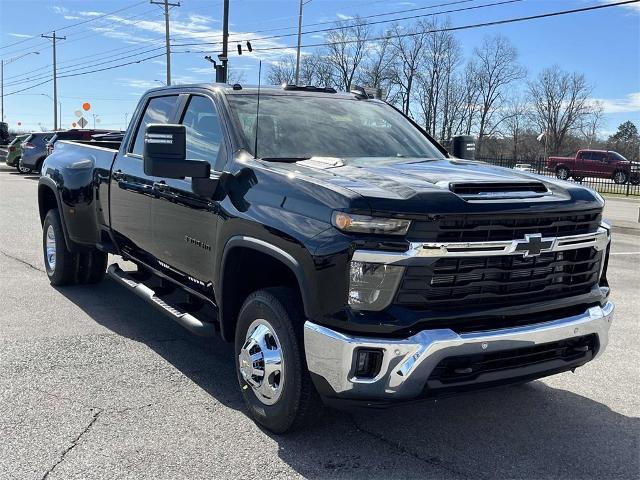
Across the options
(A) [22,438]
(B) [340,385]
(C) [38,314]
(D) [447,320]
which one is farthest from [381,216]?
(C) [38,314]

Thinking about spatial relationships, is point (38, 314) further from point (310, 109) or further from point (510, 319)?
point (510, 319)

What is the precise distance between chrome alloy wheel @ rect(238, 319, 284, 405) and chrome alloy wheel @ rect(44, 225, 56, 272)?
13.1ft

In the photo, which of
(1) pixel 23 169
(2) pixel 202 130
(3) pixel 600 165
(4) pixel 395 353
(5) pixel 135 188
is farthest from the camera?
(3) pixel 600 165

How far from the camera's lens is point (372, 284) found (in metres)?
2.95

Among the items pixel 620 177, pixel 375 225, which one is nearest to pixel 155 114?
pixel 375 225

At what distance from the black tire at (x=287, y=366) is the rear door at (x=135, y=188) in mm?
1748

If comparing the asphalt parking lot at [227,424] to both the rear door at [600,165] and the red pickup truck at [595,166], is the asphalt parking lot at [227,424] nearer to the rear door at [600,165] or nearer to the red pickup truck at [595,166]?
the red pickup truck at [595,166]

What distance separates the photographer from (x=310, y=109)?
4527 mm

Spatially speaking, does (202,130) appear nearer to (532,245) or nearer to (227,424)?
(227,424)

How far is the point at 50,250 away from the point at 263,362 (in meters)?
4.48

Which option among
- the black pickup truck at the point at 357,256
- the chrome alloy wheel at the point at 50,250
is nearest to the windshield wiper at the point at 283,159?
the black pickup truck at the point at 357,256

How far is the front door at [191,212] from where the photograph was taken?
4.06 meters

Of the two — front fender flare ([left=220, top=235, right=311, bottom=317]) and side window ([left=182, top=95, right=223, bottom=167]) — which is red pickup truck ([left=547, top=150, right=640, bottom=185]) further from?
front fender flare ([left=220, top=235, right=311, bottom=317])

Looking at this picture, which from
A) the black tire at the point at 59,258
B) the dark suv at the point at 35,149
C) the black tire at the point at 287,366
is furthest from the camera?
the dark suv at the point at 35,149
